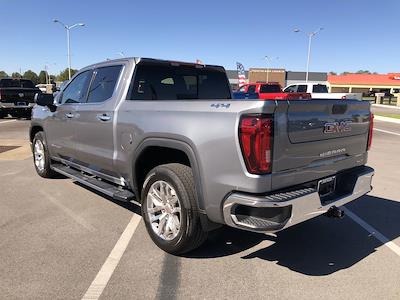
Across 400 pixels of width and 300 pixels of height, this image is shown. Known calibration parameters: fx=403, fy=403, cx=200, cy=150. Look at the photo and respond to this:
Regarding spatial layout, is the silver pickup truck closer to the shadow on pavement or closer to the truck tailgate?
the truck tailgate

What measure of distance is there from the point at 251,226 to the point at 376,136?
12.9m

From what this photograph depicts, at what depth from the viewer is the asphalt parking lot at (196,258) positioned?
339cm

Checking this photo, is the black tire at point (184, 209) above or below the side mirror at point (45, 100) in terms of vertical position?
below

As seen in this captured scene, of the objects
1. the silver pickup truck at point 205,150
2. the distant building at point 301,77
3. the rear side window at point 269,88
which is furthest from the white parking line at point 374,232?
the distant building at point 301,77

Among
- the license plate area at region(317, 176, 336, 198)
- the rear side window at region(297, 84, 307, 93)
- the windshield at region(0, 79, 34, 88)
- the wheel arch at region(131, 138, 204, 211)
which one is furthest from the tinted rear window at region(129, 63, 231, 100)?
the rear side window at region(297, 84, 307, 93)

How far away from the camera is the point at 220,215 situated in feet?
11.4

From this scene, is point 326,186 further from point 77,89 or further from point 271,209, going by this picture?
point 77,89

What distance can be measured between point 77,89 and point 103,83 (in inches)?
34.7

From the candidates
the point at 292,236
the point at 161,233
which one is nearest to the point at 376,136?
the point at 292,236

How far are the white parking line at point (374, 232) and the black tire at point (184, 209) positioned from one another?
207cm

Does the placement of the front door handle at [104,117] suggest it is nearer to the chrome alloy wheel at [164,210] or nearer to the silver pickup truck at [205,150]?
the silver pickup truck at [205,150]

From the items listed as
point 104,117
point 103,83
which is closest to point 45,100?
point 103,83

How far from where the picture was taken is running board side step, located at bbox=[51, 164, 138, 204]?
4.62m

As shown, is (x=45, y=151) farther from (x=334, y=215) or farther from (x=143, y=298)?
(x=334, y=215)
